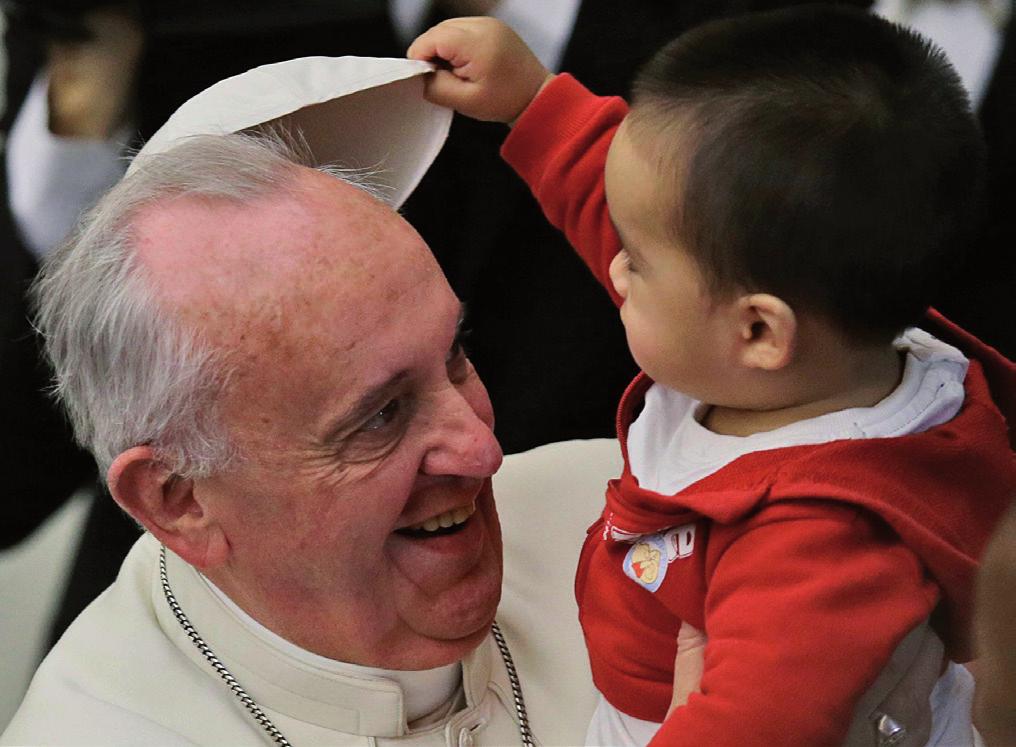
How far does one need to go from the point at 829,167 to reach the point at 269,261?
613mm

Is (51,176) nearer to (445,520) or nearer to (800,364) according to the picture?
(445,520)

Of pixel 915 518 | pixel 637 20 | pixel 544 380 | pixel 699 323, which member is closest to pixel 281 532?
pixel 699 323

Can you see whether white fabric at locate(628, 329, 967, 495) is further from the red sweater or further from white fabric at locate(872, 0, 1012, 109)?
white fabric at locate(872, 0, 1012, 109)

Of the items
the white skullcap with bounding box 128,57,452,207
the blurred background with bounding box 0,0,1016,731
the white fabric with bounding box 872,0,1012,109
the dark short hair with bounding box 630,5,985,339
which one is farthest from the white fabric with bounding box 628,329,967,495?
the white fabric with bounding box 872,0,1012,109

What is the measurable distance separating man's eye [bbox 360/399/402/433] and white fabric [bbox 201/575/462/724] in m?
0.31

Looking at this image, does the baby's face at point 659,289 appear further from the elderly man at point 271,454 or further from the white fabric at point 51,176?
the white fabric at point 51,176

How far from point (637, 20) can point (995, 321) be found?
0.83 metres

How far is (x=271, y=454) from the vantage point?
4.89ft

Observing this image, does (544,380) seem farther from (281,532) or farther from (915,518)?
(915,518)

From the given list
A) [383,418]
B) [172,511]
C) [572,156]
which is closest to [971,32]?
[572,156]

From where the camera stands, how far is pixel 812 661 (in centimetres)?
120

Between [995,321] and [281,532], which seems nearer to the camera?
[281,532]

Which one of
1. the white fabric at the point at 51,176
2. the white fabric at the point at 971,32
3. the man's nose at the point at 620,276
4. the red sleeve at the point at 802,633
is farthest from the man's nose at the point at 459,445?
the white fabric at the point at 971,32

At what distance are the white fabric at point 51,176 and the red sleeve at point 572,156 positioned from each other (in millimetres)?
771
